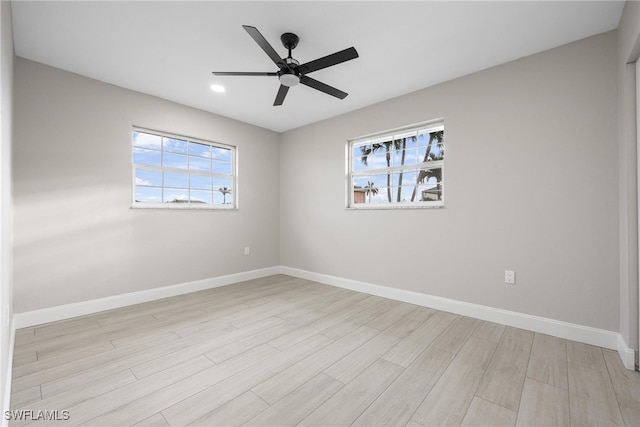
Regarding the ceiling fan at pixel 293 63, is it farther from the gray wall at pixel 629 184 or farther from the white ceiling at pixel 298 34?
the gray wall at pixel 629 184

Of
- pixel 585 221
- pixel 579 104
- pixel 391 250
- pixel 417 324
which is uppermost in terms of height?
pixel 579 104

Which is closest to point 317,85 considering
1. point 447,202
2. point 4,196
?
point 447,202

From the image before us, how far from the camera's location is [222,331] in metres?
2.49

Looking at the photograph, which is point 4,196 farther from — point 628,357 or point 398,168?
point 628,357

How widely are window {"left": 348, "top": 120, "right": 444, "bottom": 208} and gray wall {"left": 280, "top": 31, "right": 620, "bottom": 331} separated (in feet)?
0.50

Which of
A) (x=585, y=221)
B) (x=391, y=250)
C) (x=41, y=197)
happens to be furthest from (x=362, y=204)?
(x=41, y=197)

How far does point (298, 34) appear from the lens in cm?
227

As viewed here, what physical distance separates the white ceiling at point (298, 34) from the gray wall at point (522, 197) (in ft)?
0.94

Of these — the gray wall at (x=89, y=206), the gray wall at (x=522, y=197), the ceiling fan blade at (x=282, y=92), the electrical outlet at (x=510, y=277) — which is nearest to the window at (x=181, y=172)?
the gray wall at (x=89, y=206)

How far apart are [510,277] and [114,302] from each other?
166 inches

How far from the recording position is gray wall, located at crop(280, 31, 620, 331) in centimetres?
223

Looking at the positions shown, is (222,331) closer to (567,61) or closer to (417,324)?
(417,324)

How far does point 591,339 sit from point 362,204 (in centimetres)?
262

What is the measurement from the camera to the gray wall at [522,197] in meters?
A: 2.23
